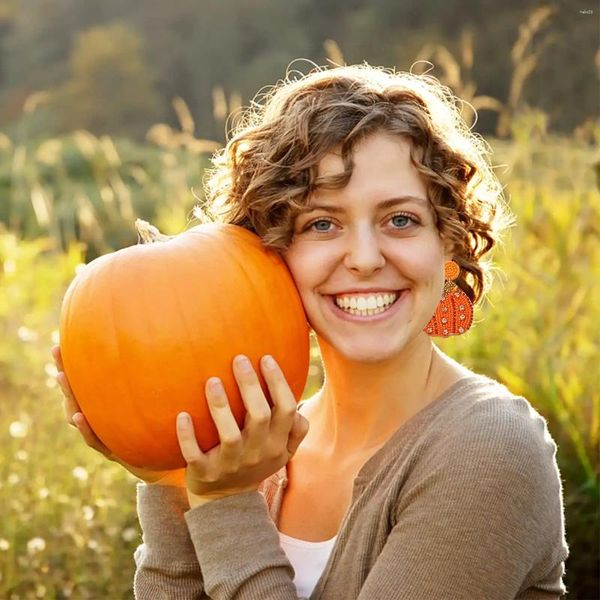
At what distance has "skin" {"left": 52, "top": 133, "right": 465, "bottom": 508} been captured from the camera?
2.23 m

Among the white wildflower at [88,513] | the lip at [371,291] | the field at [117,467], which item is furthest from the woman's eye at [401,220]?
the white wildflower at [88,513]

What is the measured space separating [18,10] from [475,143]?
96.3 feet

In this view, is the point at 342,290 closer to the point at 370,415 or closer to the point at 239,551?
the point at 370,415

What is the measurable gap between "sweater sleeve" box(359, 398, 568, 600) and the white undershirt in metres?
0.33

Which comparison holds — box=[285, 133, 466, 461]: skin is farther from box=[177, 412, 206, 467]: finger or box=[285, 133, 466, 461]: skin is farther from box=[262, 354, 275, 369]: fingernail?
box=[177, 412, 206, 467]: finger

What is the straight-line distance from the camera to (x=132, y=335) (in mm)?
2250

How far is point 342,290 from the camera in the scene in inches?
93.7

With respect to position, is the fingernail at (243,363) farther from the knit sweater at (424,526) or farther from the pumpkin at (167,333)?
the knit sweater at (424,526)

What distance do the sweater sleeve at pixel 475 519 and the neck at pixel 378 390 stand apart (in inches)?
12.4

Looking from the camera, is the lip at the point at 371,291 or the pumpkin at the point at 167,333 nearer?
the pumpkin at the point at 167,333

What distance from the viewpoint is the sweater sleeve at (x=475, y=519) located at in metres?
2.13

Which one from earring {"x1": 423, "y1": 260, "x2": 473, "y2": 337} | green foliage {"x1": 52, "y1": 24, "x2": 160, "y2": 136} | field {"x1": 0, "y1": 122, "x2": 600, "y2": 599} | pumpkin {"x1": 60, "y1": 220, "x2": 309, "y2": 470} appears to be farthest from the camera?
green foliage {"x1": 52, "y1": 24, "x2": 160, "y2": 136}

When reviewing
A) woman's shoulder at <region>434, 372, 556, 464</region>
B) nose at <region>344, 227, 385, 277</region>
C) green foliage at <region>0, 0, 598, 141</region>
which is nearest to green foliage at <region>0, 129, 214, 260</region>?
nose at <region>344, 227, 385, 277</region>

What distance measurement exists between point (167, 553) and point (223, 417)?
0.51 meters
